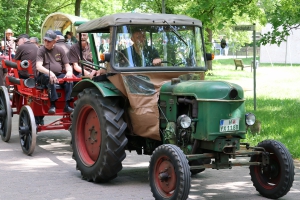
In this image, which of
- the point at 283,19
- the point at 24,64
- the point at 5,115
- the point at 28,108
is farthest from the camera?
the point at 283,19

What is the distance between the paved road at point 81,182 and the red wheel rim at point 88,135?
36 centimetres

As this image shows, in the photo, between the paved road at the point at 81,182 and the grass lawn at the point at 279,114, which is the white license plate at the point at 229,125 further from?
the grass lawn at the point at 279,114

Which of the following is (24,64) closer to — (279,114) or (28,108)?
(28,108)

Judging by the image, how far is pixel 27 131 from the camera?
36.4 ft

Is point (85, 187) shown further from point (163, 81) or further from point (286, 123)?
point (286, 123)

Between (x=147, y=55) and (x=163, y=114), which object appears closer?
(x=163, y=114)

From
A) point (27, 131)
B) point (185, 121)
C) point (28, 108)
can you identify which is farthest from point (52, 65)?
point (185, 121)

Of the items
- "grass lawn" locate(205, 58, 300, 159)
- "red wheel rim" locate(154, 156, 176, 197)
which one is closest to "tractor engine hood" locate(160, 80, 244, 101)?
"red wheel rim" locate(154, 156, 176, 197)

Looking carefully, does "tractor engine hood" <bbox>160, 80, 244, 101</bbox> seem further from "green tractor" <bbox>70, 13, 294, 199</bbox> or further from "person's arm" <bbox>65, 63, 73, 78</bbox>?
"person's arm" <bbox>65, 63, 73, 78</bbox>

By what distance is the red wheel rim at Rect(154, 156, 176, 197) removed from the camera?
23.8ft

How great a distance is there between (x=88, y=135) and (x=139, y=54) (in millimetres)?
1404

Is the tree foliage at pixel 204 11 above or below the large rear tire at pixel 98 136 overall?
above

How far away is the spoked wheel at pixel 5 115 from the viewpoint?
1223 centimetres

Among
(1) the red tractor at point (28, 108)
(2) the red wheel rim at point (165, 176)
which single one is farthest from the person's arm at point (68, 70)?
(2) the red wheel rim at point (165, 176)
